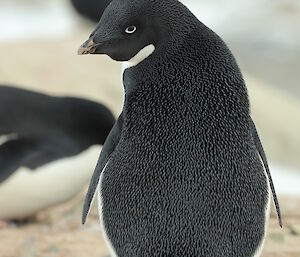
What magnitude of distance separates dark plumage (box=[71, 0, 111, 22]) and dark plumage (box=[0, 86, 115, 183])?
3.92 meters

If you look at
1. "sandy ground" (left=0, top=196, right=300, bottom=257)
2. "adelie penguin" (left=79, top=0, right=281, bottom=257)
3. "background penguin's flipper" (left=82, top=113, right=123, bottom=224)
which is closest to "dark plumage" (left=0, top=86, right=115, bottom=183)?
"sandy ground" (left=0, top=196, right=300, bottom=257)

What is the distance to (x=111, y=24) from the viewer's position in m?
1.62

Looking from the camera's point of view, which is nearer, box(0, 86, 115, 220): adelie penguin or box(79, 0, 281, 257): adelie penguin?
box(79, 0, 281, 257): adelie penguin

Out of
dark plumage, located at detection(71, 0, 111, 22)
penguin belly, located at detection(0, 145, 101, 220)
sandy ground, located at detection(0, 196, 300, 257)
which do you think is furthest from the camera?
dark plumage, located at detection(71, 0, 111, 22)

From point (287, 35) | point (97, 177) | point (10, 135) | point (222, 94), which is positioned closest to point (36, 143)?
point (10, 135)

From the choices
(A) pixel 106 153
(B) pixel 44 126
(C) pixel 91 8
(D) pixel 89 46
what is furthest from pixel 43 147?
(C) pixel 91 8

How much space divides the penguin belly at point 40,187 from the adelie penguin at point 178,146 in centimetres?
128

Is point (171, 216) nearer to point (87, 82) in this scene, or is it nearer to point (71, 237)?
point (71, 237)

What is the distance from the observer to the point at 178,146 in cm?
162

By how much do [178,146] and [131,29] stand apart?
259 millimetres

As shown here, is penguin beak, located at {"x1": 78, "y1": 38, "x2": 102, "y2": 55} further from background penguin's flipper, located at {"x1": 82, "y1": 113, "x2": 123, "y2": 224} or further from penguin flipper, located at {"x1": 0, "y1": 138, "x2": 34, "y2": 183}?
penguin flipper, located at {"x1": 0, "y1": 138, "x2": 34, "y2": 183}

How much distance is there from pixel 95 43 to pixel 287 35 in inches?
285

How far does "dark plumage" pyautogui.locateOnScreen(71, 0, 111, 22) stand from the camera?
23.0 feet

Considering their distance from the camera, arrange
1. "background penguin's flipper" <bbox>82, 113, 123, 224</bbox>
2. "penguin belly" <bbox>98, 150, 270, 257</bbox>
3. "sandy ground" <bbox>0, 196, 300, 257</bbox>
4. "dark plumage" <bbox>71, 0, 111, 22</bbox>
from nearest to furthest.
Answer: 1. "penguin belly" <bbox>98, 150, 270, 257</bbox>
2. "background penguin's flipper" <bbox>82, 113, 123, 224</bbox>
3. "sandy ground" <bbox>0, 196, 300, 257</bbox>
4. "dark plumage" <bbox>71, 0, 111, 22</bbox>
